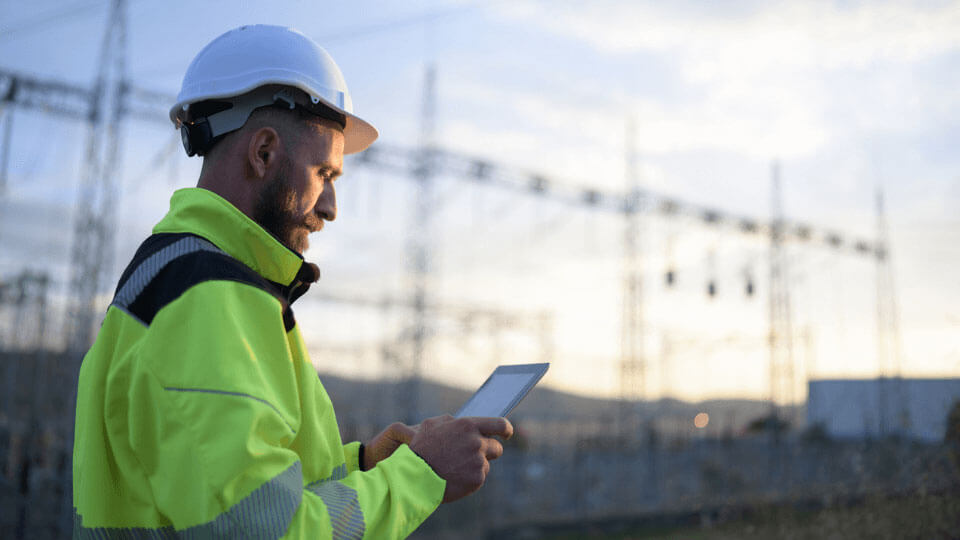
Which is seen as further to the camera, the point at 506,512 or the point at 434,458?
the point at 506,512

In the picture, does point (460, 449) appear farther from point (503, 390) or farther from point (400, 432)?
point (400, 432)

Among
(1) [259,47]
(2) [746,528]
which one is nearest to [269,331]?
(1) [259,47]

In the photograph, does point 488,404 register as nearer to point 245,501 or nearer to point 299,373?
point 299,373

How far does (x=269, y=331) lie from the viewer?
137 cm

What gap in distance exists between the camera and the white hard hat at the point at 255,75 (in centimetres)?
170

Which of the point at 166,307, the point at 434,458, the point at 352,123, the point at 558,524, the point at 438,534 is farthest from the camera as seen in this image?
the point at 558,524

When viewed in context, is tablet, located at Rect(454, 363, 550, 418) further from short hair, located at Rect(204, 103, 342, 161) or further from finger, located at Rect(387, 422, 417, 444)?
short hair, located at Rect(204, 103, 342, 161)

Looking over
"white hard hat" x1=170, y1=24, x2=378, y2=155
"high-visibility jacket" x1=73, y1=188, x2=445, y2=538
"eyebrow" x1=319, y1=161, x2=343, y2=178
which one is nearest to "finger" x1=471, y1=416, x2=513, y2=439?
"high-visibility jacket" x1=73, y1=188, x2=445, y2=538

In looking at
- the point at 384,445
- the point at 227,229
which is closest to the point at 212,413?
the point at 227,229

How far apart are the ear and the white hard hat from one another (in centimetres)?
9

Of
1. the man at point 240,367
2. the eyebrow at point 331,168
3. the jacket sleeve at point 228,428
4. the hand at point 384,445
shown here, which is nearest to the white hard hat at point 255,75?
the man at point 240,367

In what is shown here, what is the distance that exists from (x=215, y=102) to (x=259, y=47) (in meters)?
0.16

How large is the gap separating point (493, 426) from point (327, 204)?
0.61m

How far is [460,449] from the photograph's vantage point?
5.00 ft
